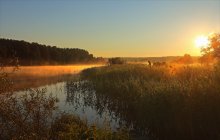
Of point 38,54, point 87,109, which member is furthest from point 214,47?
point 38,54

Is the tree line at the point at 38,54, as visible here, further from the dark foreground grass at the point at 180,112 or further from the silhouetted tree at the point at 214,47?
the dark foreground grass at the point at 180,112

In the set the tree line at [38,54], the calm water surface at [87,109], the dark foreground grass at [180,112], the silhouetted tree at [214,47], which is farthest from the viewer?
the tree line at [38,54]

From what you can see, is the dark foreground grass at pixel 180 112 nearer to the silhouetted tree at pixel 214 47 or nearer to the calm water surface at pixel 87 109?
the calm water surface at pixel 87 109

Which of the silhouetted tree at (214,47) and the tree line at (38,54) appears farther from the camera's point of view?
the tree line at (38,54)

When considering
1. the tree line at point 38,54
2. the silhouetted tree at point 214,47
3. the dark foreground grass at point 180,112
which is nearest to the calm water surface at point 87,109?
the dark foreground grass at point 180,112

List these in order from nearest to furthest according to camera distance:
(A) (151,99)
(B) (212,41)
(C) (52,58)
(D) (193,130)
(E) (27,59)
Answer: (D) (193,130) → (A) (151,99) → (B) (212,41) → (E) (27,59) → (C) (52,58)

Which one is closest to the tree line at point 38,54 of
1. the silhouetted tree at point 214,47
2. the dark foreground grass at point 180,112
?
the silhouetted tree at point 214,47

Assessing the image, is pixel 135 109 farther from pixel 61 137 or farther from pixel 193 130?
pixel 61 137

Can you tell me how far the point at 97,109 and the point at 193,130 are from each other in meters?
8.81

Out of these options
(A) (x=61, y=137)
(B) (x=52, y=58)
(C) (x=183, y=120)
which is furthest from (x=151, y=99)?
(B) (x=52, y=58)

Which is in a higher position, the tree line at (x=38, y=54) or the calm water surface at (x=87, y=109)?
the tree line at (x=38, y=54)

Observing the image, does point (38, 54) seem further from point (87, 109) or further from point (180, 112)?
point (180, 112)

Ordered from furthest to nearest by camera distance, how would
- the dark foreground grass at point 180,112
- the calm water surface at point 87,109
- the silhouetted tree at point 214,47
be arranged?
1. the silhouetted tree at point 214,47
2. the calm water surface at point 87,109
3. the dark foreground grass at point 180,112

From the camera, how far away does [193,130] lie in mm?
11477
